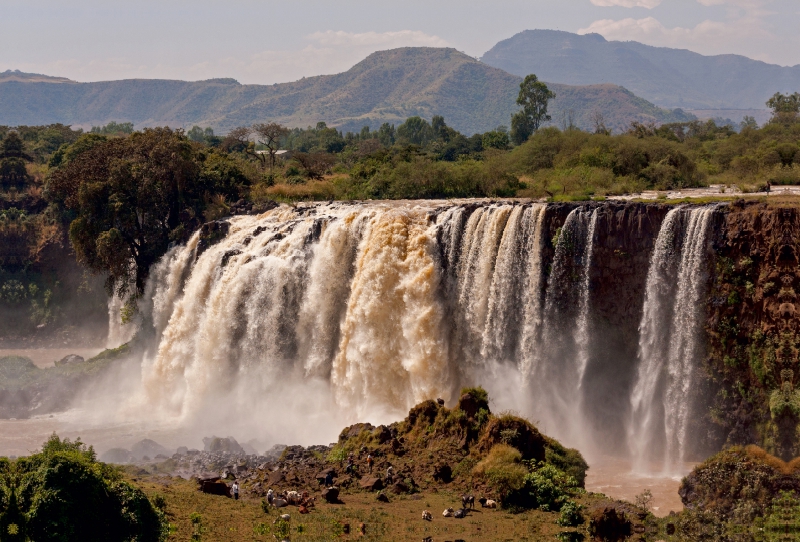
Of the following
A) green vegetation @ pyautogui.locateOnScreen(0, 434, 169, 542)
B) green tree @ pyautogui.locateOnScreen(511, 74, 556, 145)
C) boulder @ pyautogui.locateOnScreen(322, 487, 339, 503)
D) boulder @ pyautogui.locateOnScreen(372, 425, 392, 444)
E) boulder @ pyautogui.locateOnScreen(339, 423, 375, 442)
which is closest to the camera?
green vegetation @ pyautogui.locateOnScreen(0, 434, 169, 542)

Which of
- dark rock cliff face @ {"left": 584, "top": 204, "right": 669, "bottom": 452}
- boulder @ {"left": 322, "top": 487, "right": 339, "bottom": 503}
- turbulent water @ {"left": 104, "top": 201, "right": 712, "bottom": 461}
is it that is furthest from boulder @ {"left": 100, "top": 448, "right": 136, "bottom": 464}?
dark rock cliff face @ {"left": 584, "top": 204, "right": 669, "bottom": 452}

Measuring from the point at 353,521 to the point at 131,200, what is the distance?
89.2 ft

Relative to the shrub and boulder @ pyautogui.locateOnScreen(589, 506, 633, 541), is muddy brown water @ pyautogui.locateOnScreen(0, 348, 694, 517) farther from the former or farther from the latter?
boulder @ pyautogui.locateOnScreen(589, 506, 633, 541)

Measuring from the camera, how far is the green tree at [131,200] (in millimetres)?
39594

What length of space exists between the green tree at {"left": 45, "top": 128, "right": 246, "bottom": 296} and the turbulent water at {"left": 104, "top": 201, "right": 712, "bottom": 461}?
640 cm

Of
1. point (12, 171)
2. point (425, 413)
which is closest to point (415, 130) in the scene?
point (12, 171)

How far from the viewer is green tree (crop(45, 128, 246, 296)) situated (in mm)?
39594

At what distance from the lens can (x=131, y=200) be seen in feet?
132

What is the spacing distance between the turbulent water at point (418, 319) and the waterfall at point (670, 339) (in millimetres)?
41

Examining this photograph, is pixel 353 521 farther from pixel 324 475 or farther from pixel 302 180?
pixel 302 180

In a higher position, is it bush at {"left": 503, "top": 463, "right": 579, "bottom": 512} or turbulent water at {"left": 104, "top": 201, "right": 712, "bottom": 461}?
turbulent water at {"left": 104, "top": 201, "right": 712, "bottom": 461}

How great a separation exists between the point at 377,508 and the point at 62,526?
718 centimetres

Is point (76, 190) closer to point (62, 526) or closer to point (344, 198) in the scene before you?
point (344, 198)

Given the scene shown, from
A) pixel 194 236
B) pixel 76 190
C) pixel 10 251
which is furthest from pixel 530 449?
pixel 10 251
